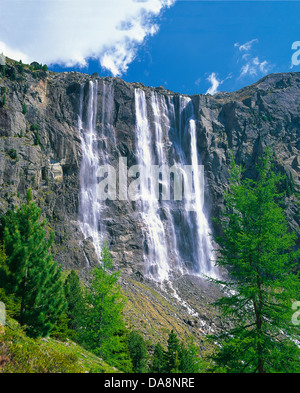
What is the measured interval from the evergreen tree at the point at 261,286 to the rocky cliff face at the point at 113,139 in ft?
148

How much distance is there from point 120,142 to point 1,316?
2651 inches

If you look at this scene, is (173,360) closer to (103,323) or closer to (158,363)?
(158,363)

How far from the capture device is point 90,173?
68.8m

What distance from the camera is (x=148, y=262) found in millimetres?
63562

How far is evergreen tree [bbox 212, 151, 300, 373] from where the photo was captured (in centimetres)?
919

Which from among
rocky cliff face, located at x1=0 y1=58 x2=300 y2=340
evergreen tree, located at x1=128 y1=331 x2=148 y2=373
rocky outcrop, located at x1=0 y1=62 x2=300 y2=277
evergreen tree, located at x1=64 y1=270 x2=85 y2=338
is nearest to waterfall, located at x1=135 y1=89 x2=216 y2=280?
rocky cliff face, located at x1=0 y1=58 x2=300 y2=340

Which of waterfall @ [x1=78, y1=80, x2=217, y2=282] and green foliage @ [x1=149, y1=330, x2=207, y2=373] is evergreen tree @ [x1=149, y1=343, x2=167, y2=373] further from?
waterfall @ [x1=78, y1=80, x2=217, y2=282]

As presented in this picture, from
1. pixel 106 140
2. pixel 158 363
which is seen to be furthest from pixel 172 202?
pixel 158 363

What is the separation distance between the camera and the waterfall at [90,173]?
205ft

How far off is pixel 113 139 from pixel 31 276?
64.9 meters

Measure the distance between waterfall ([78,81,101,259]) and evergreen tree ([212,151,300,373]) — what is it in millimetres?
50550

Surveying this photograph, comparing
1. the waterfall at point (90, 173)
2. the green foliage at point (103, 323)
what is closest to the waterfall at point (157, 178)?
the waterfall at point (90, 173)

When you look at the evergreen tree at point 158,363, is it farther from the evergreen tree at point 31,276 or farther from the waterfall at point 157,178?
the waterfall at point 157,178
